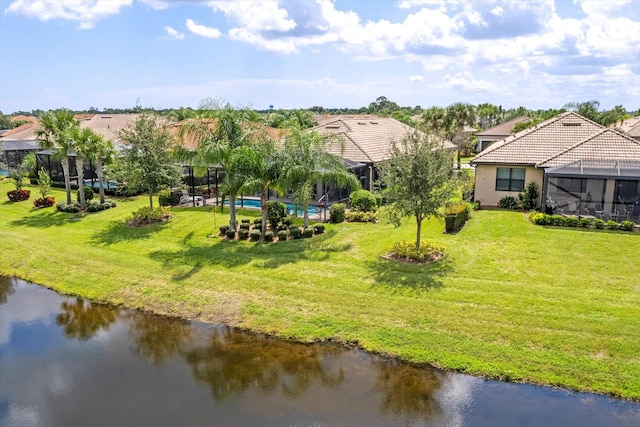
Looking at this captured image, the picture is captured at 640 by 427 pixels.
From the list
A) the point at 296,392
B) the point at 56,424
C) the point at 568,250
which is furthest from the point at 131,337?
the point at 568,250

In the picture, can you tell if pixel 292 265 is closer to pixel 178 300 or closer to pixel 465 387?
pixel 178 300

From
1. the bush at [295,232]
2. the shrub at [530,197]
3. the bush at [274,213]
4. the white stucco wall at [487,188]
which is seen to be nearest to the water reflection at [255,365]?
the bush at [295,232]

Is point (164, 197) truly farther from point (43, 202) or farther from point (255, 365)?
point (255, 365)

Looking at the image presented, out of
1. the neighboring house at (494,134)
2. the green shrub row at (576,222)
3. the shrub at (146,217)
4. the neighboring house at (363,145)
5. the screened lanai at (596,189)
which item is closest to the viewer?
the green shrub row at (576,222)

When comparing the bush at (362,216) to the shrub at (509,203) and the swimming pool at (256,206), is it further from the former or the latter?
the shrub at (509,203)

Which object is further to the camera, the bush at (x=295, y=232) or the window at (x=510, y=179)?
the window at (x=510, y=179)

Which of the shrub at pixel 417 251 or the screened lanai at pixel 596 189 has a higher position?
the screened lanai at pixel 596 189
